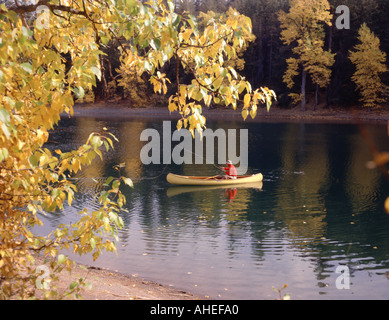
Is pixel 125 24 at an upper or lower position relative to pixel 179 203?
upper

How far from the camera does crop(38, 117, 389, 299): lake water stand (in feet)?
32.5

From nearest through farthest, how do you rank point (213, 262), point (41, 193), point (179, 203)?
1. point (41, 193)
2. point (213, 262)
3. point (179, 203)

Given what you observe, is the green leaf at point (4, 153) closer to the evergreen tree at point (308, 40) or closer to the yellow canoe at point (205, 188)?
the yellow canoe at point (205, 188)

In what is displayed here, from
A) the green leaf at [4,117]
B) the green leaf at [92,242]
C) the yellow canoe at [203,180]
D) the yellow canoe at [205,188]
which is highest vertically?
the green leaf at [4,117]

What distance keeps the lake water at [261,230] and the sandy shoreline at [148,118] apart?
0.64m

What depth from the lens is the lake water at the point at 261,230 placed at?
32.5 ft

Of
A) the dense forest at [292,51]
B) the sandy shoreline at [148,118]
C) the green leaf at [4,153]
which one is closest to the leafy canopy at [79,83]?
the green leaf at [4,153]

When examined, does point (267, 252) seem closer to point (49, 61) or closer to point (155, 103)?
point (49, 61)

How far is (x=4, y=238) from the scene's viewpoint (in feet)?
14.0

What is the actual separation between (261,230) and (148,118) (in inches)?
1735

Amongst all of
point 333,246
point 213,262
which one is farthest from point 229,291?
point 333,246

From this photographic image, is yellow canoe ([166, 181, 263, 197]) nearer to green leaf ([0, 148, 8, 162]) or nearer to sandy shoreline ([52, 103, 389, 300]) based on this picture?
sandy shoreline ([52, 103, 389, 300])
